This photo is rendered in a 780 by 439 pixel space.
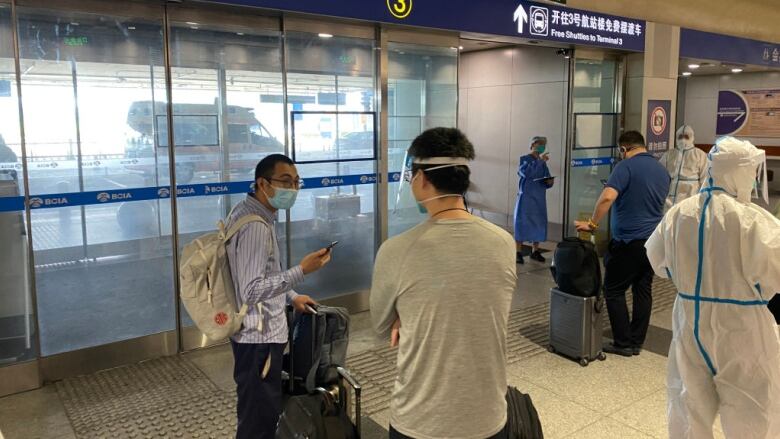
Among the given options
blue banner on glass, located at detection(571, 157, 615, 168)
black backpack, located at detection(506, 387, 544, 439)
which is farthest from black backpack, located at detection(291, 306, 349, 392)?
blue banner on glass, located at detection(571, 157, 615, 168)

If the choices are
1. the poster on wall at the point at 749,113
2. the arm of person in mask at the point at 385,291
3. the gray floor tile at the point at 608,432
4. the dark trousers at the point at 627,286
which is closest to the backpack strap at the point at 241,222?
the arm of person in mask at the point at 385,291

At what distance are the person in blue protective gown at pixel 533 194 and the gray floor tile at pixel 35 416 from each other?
17.4 ft

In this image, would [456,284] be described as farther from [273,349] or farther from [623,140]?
[623,140]

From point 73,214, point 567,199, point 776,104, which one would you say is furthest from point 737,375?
point 776,104

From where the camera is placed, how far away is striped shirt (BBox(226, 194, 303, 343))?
2.53 meters

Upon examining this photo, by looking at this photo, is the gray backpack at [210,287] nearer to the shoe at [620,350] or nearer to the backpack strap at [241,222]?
the backpack strap at [241,222]

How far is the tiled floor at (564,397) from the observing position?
3.63 meters

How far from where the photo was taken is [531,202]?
25.2ft

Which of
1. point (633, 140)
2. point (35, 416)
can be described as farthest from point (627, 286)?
point (35, 416)

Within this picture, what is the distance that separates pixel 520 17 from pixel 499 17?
29 cm

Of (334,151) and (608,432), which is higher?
(334,151)

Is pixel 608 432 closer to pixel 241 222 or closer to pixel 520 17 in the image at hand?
pixel 241 222

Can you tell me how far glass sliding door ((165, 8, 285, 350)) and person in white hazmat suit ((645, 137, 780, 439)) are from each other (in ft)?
10.9

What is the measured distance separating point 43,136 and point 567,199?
19.2 feet
